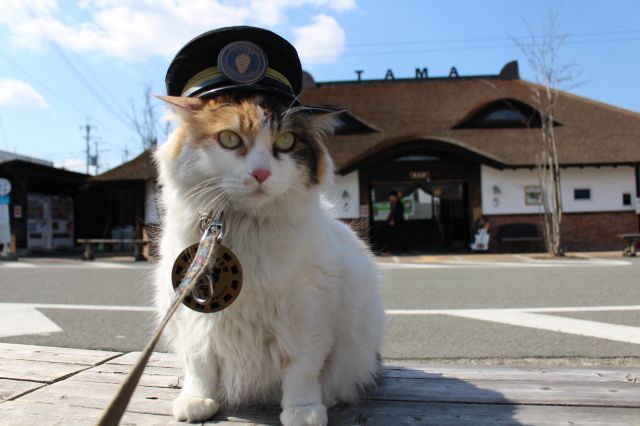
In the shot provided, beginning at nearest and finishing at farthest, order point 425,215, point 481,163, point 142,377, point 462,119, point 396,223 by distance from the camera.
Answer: point 142,377 → point 481,163 → point 396,223 → point 462,119 → point 425,215

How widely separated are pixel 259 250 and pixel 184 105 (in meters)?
0.61

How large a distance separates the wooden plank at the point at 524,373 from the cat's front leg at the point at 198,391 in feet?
3.32

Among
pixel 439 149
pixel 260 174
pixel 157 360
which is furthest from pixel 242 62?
pixel 439 149

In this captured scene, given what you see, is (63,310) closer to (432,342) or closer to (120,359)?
(120,359)

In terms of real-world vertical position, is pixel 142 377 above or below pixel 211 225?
below

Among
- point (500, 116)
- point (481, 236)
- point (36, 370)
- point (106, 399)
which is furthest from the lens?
point (500, 116)

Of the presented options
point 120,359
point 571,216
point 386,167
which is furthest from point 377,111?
point 120,359

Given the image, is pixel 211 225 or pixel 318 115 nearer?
pixel 211 225

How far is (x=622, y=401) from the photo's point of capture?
6.61 feet

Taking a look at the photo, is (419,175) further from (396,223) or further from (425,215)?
(425,215)

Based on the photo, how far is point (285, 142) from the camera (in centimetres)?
179

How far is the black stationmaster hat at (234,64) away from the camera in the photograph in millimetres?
1851

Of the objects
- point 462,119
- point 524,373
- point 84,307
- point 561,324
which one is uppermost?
point 462,119

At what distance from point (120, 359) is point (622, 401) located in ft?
8.64
